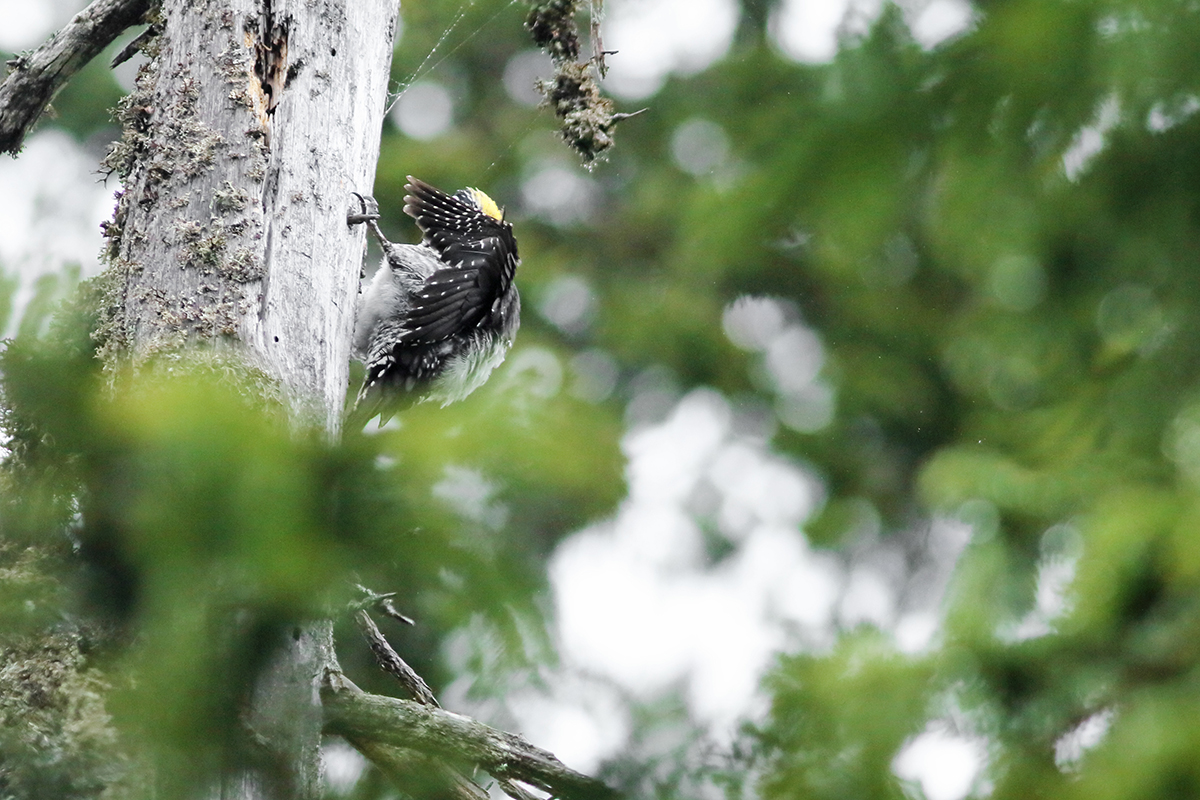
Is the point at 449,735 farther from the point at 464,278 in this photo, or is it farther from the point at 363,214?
the point at 464,278

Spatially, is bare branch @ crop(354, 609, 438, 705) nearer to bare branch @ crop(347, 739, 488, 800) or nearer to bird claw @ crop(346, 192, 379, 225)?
bare branch @ crop(347, 739, 488, 800)

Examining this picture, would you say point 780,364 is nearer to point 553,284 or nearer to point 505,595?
point 553,284

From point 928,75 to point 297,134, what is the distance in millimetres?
1928

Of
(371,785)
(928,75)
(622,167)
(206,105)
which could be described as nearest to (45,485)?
(371,785)

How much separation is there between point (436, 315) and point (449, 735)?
7.45 feet

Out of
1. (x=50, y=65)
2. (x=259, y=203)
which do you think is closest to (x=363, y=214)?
(x=259, y=203)

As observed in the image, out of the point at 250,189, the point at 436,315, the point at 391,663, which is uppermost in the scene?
the point at 436,315

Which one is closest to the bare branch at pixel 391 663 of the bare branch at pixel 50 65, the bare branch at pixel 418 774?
the bare branch at pixel 418 774

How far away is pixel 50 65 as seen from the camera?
267 cm

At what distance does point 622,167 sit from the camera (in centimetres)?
618

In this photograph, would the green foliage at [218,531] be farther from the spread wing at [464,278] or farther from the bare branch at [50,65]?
the spread wing at [464,278]

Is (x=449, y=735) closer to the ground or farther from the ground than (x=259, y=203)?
closer to the ground

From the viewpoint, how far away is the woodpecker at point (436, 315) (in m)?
4.00

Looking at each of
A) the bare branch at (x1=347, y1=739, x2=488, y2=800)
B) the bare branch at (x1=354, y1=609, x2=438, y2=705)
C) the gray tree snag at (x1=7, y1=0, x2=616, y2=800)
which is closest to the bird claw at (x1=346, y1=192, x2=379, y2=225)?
the gray tree snag at (x1=7, y1=0, x2=616, y2=800)
